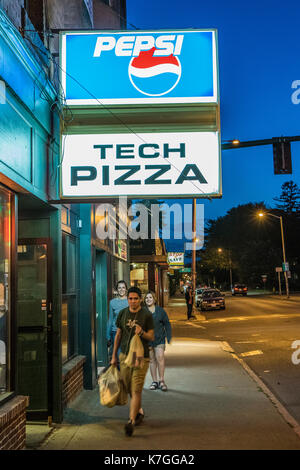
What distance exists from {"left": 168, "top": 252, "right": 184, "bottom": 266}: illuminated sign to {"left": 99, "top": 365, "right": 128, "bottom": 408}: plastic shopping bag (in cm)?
4004

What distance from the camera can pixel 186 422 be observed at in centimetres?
691

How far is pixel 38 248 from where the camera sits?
755 centimetres

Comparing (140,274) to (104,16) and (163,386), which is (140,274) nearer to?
(104,16)

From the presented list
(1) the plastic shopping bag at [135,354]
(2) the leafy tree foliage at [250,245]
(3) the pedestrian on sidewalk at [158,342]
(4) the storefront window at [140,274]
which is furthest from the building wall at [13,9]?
(2) the leafy tree foliage at [250,245]

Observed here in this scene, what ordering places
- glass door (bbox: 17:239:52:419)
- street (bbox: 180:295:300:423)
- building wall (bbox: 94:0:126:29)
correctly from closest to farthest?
1. glass door (bbox: 17:239:52:419)
2. street (bbox: 180:295:300:423)
3. building wall (bbox: 94:0:126:29)

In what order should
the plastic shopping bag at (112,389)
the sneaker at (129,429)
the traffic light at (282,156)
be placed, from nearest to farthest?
the sneaker at (129,429) → the plastic shopping bag at (112,389) → the traffic light at (282,156)

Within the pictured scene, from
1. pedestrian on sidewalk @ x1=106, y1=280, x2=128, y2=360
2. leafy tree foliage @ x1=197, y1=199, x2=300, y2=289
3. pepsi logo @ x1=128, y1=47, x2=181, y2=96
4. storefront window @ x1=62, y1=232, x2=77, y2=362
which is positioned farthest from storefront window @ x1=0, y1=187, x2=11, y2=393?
leafy tree foliage @ x1=197, y1=199, x2=300, y2=289

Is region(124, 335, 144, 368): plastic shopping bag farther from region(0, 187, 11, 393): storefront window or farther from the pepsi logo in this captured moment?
the pepsi logo

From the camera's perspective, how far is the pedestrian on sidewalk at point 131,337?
644 centimetres

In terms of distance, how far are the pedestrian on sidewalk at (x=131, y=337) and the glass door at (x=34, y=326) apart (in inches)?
44.9

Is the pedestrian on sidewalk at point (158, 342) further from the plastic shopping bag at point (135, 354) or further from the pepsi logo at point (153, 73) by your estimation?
the pepsi logo at point (153, 73)

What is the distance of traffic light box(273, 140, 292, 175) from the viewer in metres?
13.2

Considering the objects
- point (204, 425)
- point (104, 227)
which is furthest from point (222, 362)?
point (204, 425)

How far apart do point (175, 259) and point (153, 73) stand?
4202cm
